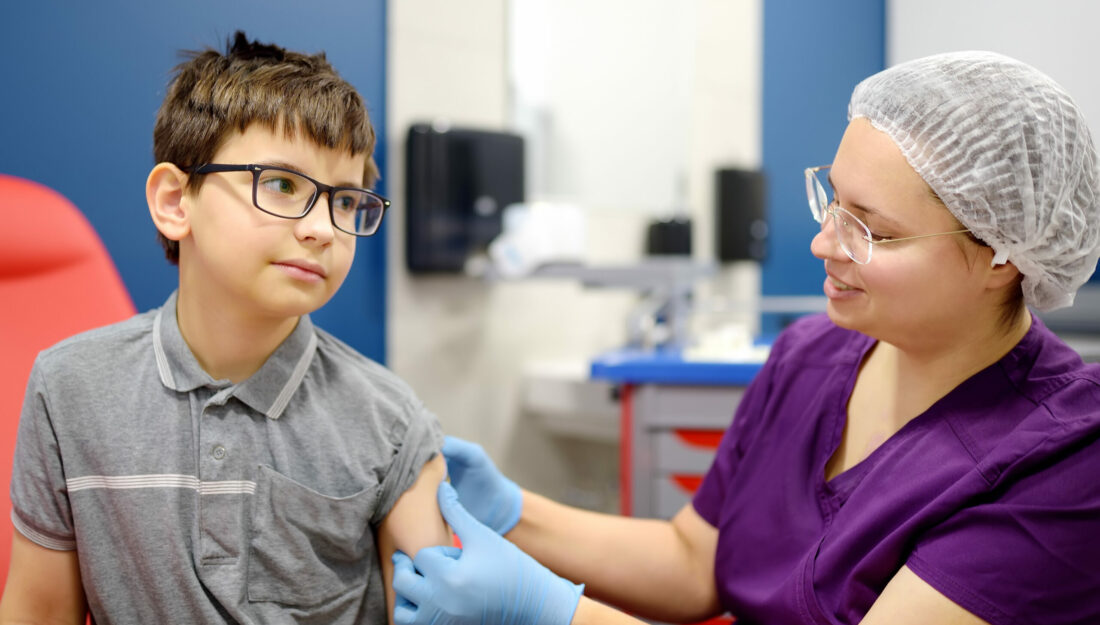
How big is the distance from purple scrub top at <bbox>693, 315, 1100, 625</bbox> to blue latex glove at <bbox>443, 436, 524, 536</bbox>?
30 centimetres

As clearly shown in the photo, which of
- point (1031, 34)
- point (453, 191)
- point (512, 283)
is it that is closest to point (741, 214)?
point (512, 283)

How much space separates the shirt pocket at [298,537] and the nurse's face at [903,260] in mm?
631

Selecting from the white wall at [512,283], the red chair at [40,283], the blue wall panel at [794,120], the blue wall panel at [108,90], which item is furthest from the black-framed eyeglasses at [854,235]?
the blue wall panel at [794,120]

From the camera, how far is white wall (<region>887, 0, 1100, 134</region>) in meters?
1.12

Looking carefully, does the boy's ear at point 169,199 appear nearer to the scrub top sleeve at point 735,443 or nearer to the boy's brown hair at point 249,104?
the boy's brown hair at point 249,104

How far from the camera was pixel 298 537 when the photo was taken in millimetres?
948

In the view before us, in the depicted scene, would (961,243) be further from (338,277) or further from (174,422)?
(174,422)

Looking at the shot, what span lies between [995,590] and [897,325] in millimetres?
303

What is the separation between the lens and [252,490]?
939mm

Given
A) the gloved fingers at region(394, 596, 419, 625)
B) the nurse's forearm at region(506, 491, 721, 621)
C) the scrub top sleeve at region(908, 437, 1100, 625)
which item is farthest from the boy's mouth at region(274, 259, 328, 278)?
the scrub top sleeve at region(908, 437, 1100, 625)

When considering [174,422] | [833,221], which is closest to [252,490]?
[174,422]

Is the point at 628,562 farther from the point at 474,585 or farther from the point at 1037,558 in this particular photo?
the point at 1037,558

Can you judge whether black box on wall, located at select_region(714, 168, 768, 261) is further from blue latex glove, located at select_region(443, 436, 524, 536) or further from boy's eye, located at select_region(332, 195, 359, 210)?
boy's eye, located at select_region(332, 195, 359, 210)

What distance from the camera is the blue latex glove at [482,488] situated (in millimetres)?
1187
